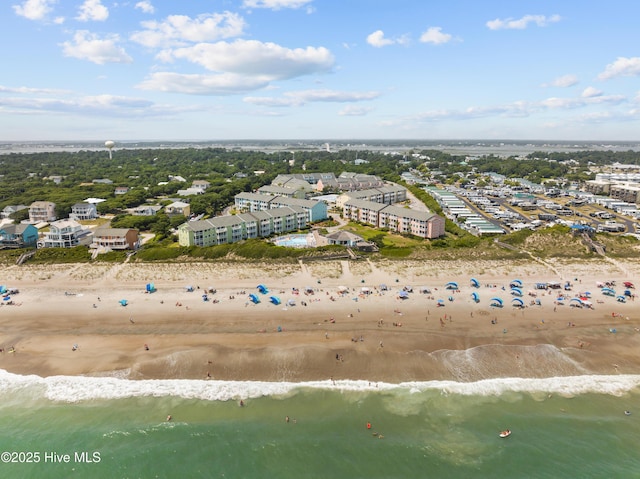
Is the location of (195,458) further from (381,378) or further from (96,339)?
(96,339)

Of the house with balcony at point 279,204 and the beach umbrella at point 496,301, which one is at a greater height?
the house with balcony at point 279,204

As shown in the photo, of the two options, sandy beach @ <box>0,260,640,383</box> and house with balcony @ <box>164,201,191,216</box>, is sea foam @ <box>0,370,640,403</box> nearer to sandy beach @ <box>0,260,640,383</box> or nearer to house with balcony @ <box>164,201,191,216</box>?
sandy beach @ <box>0,260,640,383</box>

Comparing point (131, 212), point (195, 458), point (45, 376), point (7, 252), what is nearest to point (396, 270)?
point (195, 458)

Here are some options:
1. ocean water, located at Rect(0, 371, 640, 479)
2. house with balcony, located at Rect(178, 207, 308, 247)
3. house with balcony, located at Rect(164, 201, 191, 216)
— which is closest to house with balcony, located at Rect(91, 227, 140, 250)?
house with balcony, located at Rect(178, 207, 308, 247)

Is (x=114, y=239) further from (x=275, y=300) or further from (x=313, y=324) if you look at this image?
(x=313, y=324)

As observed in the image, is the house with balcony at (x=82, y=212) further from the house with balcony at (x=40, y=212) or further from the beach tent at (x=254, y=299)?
the beach tent at (x=254, y=299)

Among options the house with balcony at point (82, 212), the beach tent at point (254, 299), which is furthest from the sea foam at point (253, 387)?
the house with balcony at point (82, 212)

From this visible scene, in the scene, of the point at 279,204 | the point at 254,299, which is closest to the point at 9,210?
the point at 279,204

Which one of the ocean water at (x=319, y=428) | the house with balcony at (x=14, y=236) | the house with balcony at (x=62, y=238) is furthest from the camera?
the house with balcony at (x=62, y=238)
